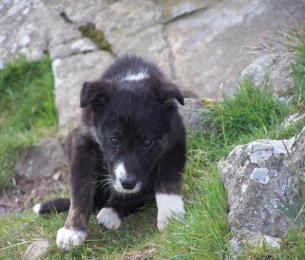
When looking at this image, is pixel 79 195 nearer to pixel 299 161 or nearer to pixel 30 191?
pixel 299 161

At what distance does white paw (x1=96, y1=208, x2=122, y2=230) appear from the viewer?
517 centimetres

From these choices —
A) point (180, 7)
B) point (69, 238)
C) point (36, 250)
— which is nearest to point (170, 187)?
point (69, 238)

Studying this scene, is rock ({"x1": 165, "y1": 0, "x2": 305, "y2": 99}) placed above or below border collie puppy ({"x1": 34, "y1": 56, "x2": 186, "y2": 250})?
below

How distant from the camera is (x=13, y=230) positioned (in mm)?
5488

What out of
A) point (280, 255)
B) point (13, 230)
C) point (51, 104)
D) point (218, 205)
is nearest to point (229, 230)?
point (218, 205)

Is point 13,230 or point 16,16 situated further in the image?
point 16,16

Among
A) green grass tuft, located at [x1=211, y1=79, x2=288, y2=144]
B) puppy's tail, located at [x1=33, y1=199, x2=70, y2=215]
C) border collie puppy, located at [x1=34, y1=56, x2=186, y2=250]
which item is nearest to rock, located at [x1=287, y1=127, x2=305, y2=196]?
border collie puppy, located at [x1=34, y1=56, x2=186, y2=250]

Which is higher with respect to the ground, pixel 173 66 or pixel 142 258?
pixel 142 258

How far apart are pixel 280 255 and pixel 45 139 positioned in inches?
166

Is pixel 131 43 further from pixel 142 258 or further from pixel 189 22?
pixel 142 258

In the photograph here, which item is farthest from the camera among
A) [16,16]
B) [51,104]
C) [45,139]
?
[16,16]

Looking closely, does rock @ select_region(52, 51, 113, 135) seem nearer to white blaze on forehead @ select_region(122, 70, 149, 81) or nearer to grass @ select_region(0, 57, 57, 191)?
grass @ select_region(0, 57, 57, 191)

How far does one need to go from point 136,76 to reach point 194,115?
109 centimetres

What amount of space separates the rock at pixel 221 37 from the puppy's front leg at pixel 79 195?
79.2 inches
